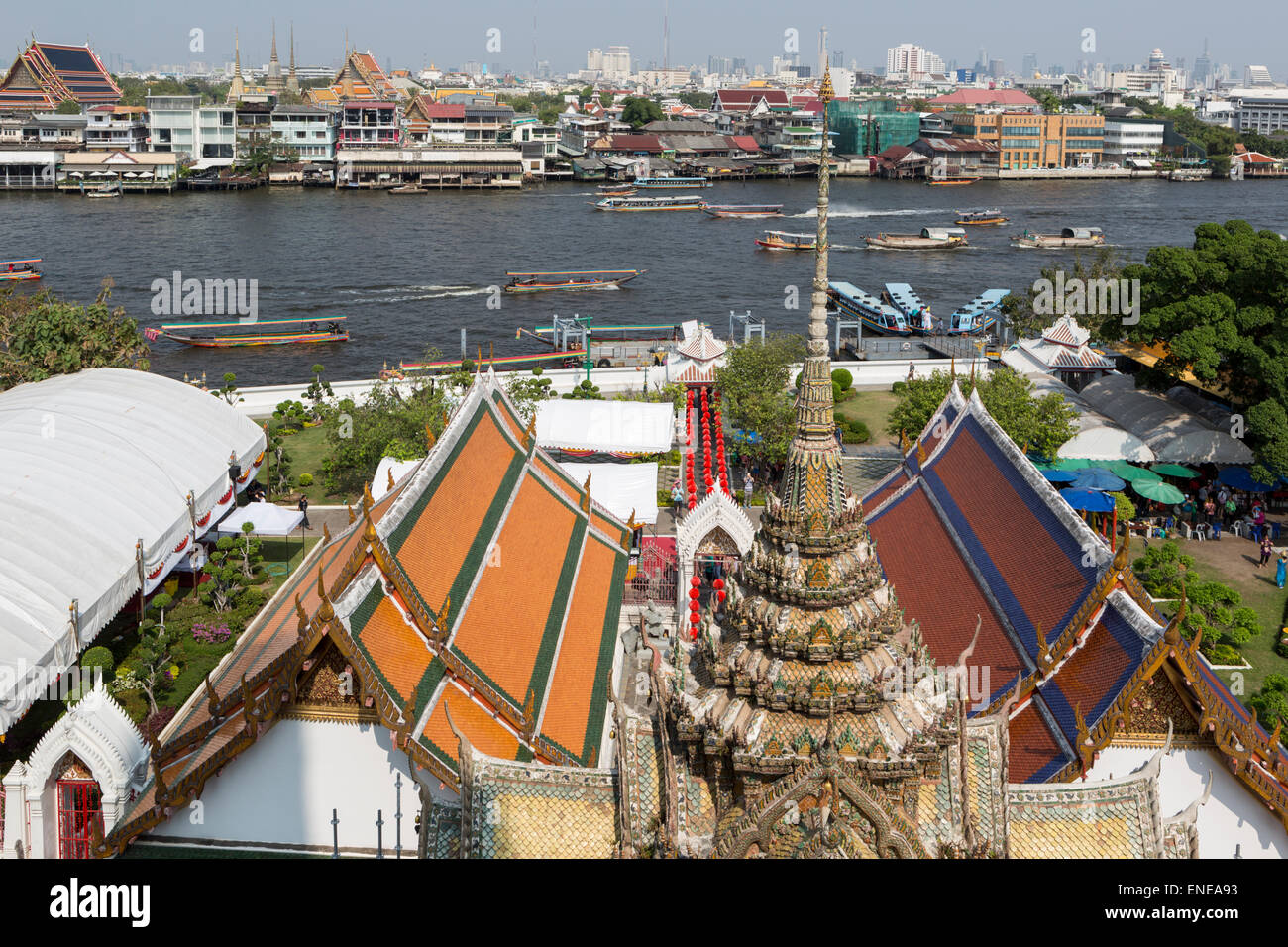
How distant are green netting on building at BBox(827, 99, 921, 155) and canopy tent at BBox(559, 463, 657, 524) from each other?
160 metres

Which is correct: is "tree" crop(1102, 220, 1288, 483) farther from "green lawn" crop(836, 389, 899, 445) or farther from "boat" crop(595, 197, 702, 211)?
"boat" crop(595, 197, 702, 211)

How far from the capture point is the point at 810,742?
481 inches

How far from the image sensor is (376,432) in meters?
41.1

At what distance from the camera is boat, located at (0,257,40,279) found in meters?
93.2

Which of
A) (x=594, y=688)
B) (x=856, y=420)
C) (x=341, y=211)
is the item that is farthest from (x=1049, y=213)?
(x=594, y=688)

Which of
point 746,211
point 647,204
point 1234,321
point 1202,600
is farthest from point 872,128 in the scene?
point 1202,600

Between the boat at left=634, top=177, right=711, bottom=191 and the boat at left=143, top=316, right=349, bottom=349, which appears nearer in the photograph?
the boat at left=143, top=316, right=349, bottom=349

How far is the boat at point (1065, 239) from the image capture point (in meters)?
116

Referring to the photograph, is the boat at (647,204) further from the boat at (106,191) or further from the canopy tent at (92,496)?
the canopy tent at (92,496)

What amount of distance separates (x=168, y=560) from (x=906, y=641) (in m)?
23.6

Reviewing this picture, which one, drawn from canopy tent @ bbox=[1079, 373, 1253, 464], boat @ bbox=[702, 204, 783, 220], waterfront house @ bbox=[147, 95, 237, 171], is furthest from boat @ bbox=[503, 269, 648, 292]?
waterfront house @ bbox=[147, 95, 237, 171]

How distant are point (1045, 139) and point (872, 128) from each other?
25.9 m

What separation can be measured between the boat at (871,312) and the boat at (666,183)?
82.9 meters

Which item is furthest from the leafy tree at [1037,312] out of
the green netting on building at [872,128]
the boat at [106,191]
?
the green netting on building at [872,128]
